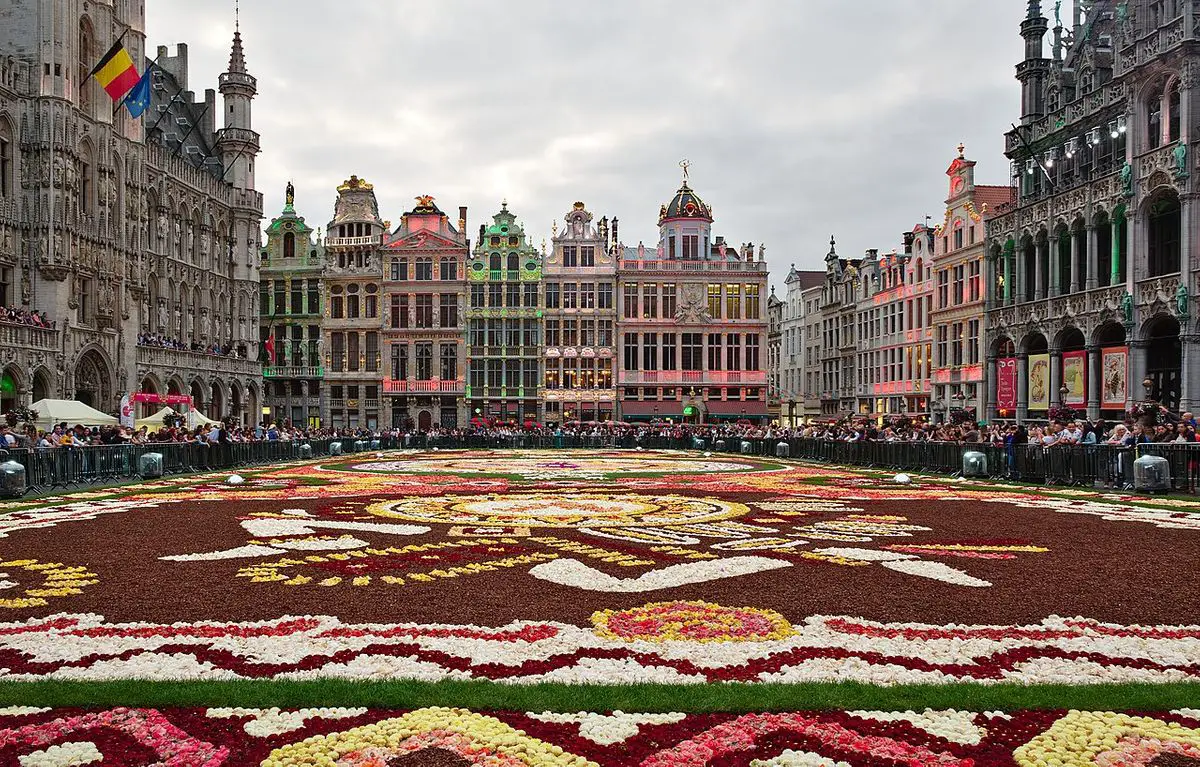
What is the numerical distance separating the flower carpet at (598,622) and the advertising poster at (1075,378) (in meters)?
22.1

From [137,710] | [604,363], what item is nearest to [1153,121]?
[137,710]

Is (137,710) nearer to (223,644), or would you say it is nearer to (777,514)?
(223,644)

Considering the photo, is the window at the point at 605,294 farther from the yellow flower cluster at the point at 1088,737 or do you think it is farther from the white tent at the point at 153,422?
the yellow flower cluster at the point at 1088,737

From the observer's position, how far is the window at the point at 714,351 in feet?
207

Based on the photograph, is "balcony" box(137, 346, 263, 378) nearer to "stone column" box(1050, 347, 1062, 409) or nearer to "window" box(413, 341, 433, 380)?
"window" box(413, 341, 433, 380)

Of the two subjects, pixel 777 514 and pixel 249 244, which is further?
pixel 249 244

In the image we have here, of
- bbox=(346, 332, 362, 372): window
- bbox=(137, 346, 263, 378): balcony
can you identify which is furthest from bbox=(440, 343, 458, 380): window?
bbox=(137, 346, 263, 378): balcony

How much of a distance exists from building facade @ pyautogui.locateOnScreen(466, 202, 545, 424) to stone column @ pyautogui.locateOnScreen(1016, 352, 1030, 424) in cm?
3270

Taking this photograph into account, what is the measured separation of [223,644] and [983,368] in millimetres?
41774

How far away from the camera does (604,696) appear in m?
4.57

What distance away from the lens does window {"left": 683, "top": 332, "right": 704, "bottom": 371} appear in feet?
207

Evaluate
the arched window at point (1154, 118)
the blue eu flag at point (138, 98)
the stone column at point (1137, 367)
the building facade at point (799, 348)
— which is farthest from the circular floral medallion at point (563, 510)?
the building facade at point (799, 348)

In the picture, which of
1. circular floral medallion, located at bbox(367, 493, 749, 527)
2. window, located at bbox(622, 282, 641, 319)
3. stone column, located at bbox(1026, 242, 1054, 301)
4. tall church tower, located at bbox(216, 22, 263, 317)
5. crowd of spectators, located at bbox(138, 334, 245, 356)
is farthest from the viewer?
window, located at bbox(622, 282, 641, 319)

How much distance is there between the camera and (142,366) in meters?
41.1
